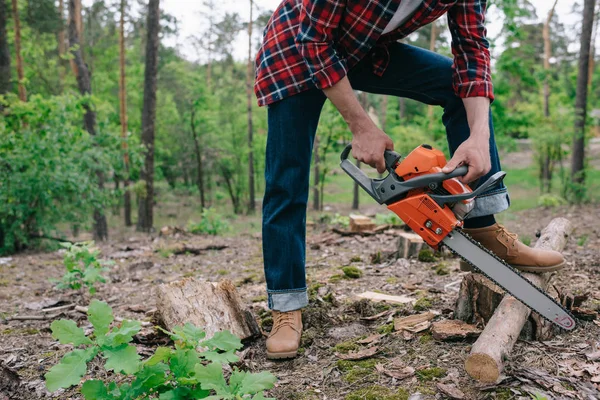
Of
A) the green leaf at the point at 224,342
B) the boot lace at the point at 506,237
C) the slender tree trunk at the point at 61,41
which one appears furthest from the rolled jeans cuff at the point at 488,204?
the slender tree trunk at the point at 61,41

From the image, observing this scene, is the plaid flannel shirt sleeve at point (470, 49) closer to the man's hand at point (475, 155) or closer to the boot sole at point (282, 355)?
the man's hand at point (475, 155)

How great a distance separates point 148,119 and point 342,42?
1139 cm

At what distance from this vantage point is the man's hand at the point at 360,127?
7.06 ft

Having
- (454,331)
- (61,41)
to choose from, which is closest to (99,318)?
(454,331)

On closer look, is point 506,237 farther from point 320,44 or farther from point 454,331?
point 320,44

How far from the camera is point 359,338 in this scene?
2.53m

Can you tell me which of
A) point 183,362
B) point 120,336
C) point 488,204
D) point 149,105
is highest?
point 149,105

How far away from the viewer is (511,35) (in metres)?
11.0

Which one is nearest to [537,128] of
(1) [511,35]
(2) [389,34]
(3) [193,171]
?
(1) [511,35]

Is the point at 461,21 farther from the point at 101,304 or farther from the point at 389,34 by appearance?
the point at 101,304

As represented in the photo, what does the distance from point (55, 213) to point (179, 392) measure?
7.24 m

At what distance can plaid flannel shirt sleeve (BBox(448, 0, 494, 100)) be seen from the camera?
93.1 inches

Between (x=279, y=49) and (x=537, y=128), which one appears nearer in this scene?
(x=279, y=49)

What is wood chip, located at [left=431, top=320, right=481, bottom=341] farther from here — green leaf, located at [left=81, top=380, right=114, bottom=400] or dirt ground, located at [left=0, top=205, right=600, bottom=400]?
green leaf, located at [left=81, top=380, right=114, bottom=400]
